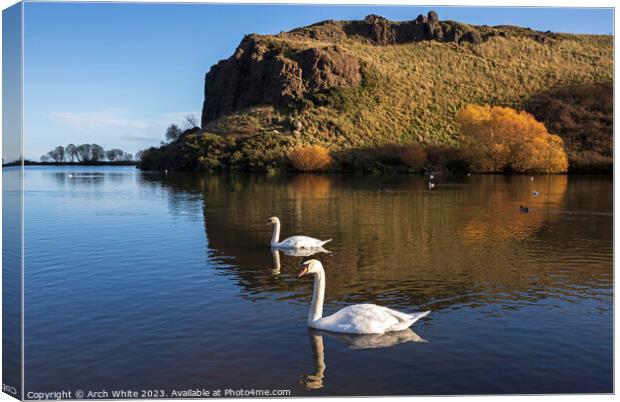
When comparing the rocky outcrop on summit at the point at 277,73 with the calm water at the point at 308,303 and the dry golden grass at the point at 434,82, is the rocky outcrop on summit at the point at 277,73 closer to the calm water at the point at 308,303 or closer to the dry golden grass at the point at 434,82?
the dry golden grass at the point at 434,82

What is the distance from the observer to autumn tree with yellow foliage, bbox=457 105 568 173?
243 ft

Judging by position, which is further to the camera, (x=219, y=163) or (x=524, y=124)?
(x=219, y=163)

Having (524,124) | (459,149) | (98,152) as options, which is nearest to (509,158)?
(524,124)

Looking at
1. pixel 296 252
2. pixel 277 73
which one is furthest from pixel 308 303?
pixel 277 73

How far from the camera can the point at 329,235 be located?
26875mm

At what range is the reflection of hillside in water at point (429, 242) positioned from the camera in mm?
→ 16734

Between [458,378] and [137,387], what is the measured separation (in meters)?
5.02

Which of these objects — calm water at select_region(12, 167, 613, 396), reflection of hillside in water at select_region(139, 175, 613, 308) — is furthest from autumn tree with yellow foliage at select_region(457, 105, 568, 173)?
calm water at select_region(12, 167, 613, 396)

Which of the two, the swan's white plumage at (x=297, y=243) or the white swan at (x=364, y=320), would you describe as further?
the swan's white plumage at (x=297, y=243)

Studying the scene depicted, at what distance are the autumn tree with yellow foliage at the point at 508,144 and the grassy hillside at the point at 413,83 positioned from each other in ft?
48.4

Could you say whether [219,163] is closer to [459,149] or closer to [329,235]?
[459,149]

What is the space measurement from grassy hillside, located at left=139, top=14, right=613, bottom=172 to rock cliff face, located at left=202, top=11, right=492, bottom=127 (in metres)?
0.65

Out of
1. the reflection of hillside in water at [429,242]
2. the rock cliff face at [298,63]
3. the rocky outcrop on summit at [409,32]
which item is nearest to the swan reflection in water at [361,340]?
the reflection of hillside in water at [429,242]

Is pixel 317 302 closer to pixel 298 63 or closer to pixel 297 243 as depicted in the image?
pixel 297 243
